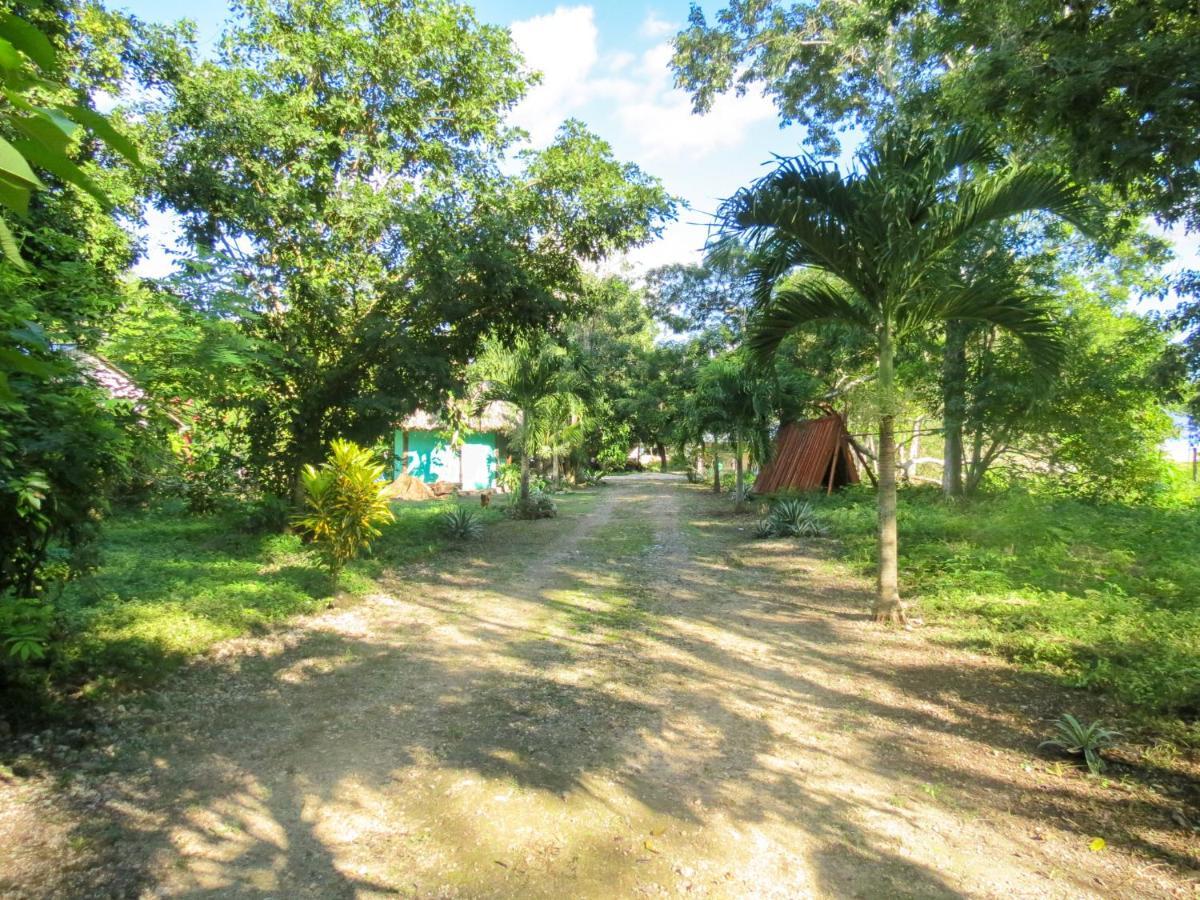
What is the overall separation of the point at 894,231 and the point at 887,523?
2712mm

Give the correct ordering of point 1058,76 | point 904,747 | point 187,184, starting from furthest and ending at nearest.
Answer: point 187,184 < point 1058,76 < point 904,747

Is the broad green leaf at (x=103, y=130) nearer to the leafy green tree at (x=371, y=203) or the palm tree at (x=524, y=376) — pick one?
the leafy green tree at (x=371, y=203)

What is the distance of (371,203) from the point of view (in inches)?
379

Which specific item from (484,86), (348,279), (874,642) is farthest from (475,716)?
(484,86)

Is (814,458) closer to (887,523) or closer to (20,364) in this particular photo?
(887,523)

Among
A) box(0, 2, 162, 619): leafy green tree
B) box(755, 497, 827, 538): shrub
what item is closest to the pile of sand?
box(755, 497, 827, 538): shrub

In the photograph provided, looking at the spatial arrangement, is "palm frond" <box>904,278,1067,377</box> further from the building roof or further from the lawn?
the building roof

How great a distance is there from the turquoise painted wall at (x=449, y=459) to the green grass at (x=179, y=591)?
12227 mm

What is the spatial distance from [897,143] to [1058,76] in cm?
146

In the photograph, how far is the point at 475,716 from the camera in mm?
4352

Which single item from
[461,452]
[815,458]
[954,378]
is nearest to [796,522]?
[954,378]

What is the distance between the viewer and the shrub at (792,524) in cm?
1177

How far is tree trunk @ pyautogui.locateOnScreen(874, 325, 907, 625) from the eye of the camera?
21.3ft

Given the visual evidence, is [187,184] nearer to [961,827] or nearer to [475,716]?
[475,716]
